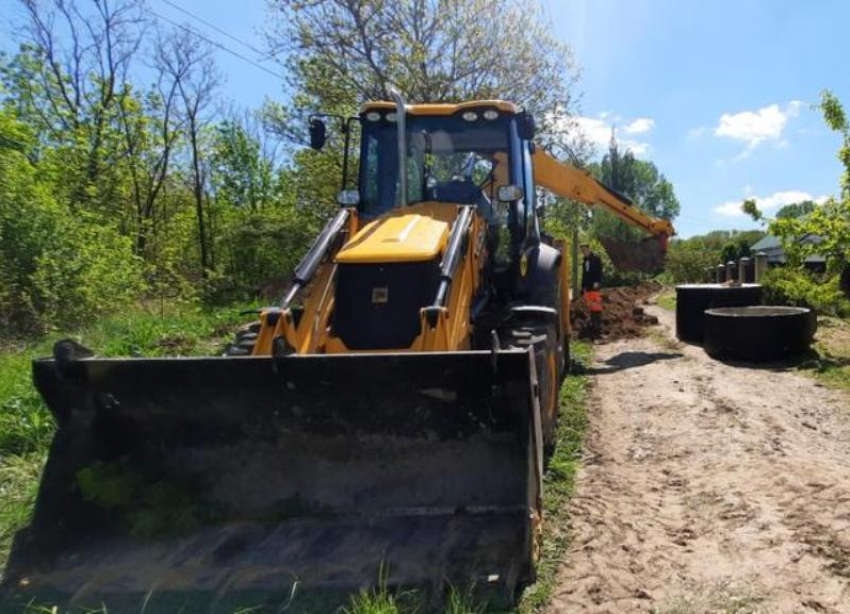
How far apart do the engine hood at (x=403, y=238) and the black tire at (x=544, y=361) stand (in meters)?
0.85

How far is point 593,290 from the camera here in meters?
12.9

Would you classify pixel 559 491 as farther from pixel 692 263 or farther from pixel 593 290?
pixel 692 263

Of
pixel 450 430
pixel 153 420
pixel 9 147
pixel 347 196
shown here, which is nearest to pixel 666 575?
pixel 450 430

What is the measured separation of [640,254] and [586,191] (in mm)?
6775

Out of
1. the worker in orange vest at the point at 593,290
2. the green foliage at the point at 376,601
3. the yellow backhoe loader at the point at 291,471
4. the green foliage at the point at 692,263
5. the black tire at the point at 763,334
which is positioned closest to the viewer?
the green foliage at the point at 376,601

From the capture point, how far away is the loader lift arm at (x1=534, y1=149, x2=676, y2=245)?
8.91 metres

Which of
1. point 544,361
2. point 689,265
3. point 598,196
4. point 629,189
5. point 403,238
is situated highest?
point 629,189

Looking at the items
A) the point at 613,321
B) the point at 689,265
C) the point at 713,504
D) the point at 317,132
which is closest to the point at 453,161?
the point at 317,132

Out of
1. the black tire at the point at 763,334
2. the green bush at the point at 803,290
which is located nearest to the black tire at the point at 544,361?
the black tire at the point at 763,334

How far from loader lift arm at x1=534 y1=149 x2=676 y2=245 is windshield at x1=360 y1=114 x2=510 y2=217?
2.30 meters

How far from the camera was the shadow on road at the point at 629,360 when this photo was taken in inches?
358

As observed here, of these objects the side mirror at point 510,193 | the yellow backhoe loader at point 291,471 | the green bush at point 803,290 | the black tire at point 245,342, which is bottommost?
the yellow backhoe loader at point 291,471

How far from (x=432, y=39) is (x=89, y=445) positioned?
19.1 m

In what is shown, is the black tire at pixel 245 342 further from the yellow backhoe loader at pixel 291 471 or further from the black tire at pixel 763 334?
the black tire at pixel 763 334
